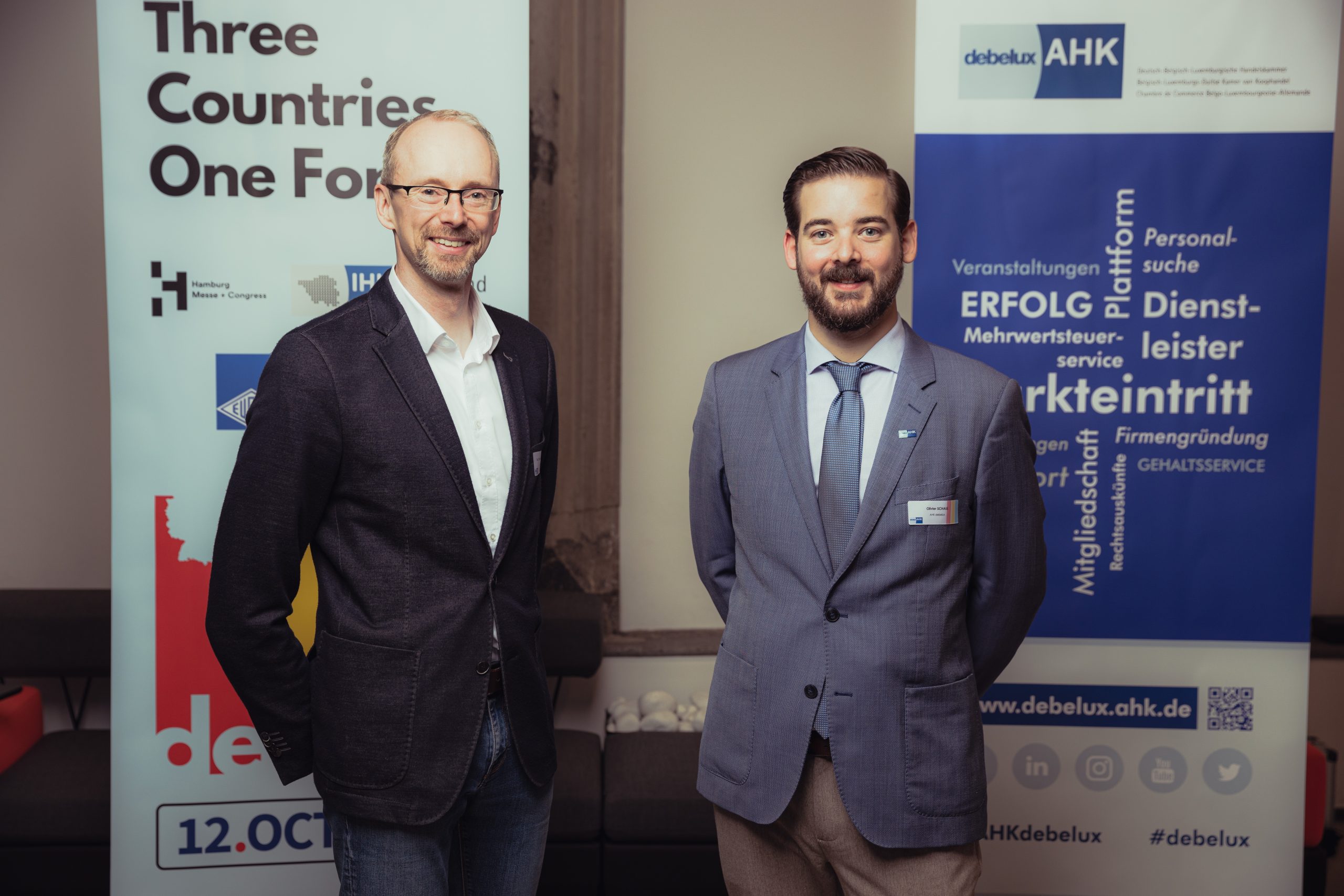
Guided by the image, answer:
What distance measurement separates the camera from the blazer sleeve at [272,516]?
4.76 feet

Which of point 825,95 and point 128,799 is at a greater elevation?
Result: point 825,95

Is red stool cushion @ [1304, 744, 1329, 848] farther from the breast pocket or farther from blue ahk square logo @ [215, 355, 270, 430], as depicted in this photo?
blue ahk square logo @ [215, 355, 270, 430]

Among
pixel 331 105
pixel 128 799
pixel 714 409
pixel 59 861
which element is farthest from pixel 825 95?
pixel 59 861

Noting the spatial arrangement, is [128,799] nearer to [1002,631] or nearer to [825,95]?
[1002,631]

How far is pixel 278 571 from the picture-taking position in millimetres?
1499

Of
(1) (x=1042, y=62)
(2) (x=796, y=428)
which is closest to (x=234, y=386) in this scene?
(2) (x=796, y=428)

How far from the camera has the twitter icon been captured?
8.93 ft

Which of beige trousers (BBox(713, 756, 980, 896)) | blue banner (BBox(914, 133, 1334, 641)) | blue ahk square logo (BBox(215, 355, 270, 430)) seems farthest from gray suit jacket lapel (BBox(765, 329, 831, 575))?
blue ahk square logo (BBox(215, 355, 270, 430))

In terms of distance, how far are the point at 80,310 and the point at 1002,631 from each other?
3.29 m

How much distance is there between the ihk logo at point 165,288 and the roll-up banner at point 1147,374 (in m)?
1.83

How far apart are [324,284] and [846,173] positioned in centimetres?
131

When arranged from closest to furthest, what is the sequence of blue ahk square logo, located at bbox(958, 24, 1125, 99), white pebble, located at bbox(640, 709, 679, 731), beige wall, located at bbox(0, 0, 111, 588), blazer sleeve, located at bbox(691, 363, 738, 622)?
1. blazer sleeve, located at bbox(691, 363, 738, 622)
2. blue ahk square logo, located at bbox(958, 24, 1125, 99)
3. beige wall, located at bbox(0, 0, 111, 588)
4. white pebble, located at bbox(640, 709, 679, 731)

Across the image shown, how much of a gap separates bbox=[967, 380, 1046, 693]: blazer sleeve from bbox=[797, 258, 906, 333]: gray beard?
25 centimetres

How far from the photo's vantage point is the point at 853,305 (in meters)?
1.59
